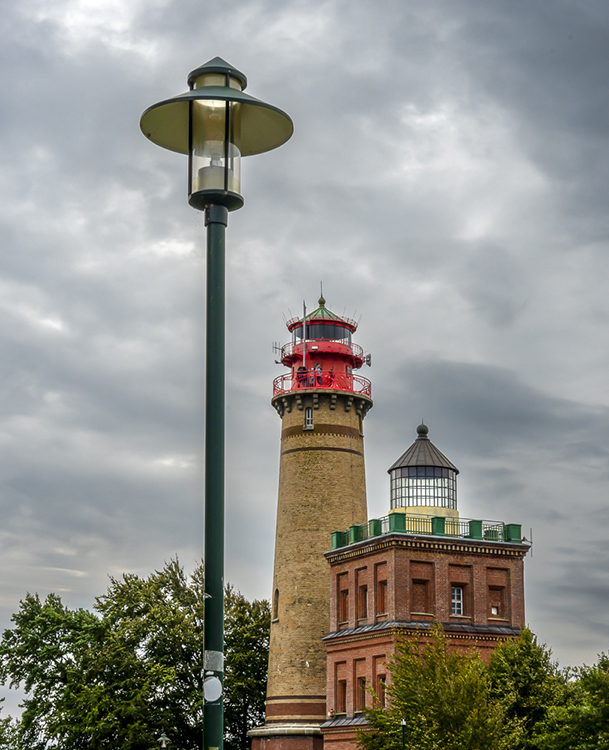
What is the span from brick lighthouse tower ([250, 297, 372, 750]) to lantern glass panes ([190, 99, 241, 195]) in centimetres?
5115

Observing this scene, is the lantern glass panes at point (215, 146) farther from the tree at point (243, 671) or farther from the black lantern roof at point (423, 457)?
the tree at point (243, 671)

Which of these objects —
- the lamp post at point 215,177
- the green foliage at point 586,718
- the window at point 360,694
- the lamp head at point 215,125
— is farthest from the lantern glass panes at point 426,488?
the lamp head at point 215,125

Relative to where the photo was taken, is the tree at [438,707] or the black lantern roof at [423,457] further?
the black lantern roof at [423,457]

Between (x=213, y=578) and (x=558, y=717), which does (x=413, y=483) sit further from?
(x=213, y=578)

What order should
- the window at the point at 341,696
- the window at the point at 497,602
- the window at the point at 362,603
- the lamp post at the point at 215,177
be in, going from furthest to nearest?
the window at the point at 341,696 → the window at the point at 362,603 → the window at the point at 497,602 → the lamp post at the point at 215,177

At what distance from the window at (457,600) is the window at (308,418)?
12762 millimetres

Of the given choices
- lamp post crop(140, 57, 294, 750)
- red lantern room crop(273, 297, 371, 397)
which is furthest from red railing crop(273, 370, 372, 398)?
lamp post crop(140, 57, 294, 750)

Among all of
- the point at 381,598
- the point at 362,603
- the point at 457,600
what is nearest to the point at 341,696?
the point at 362,603

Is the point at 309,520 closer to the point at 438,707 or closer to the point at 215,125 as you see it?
the point at 438,707

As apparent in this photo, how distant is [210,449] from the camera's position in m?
11.7

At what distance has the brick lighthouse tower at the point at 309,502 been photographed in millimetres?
61219

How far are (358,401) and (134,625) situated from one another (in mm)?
18277

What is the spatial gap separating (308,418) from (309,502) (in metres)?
4.83

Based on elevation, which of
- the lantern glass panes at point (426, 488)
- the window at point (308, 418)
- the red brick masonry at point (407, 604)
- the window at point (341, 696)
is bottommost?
the window at point (341, 696)
